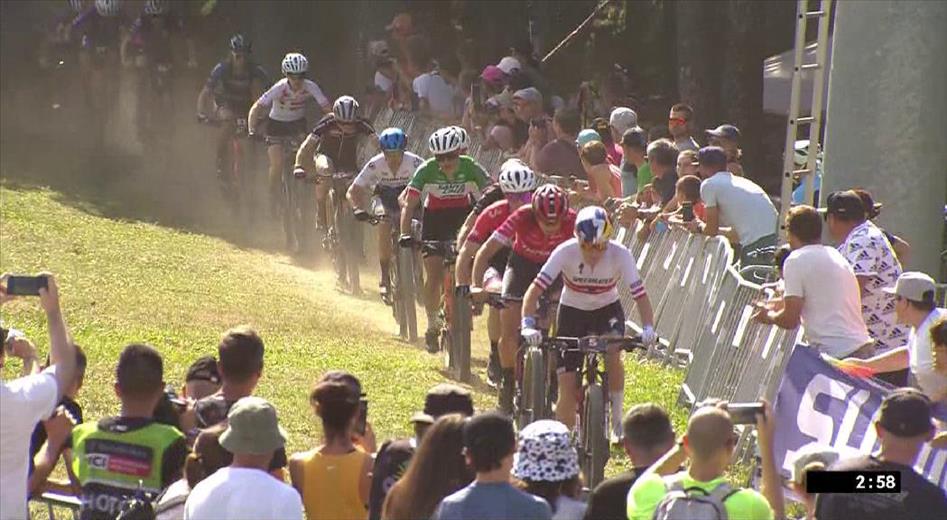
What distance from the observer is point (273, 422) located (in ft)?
27.0

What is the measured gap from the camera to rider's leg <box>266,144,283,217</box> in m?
26.0

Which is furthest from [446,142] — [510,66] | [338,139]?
[510,66]

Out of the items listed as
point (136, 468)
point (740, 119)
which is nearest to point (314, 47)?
point (740, 119)

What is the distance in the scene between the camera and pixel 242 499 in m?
7.89

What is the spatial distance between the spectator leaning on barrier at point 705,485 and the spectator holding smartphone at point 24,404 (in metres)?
2.53

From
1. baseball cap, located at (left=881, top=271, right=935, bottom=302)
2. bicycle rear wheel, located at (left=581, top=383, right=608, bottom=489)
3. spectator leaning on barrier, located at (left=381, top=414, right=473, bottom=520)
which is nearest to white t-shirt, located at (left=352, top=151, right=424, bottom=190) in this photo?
bicycle rear wheel, located at (left=581, top=383, right=608, bottom=489)

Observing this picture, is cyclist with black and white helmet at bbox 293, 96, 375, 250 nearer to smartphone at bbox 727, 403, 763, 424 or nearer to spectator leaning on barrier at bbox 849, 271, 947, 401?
spectator leaning on barrier at bbox 849, 271, 947, 401

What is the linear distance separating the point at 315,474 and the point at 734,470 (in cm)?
494

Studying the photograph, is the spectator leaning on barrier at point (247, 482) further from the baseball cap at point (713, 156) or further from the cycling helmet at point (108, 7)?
the cycling helmet at point (108, 7)

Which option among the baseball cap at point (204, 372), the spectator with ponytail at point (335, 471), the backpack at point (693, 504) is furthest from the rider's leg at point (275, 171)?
the backpack at point (693, 504)

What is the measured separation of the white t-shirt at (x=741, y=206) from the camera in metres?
16.2

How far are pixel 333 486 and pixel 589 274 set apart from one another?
4.85m

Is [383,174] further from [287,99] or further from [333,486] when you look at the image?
[333,486]

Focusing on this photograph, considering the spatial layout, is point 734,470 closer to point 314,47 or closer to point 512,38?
point 512,38
